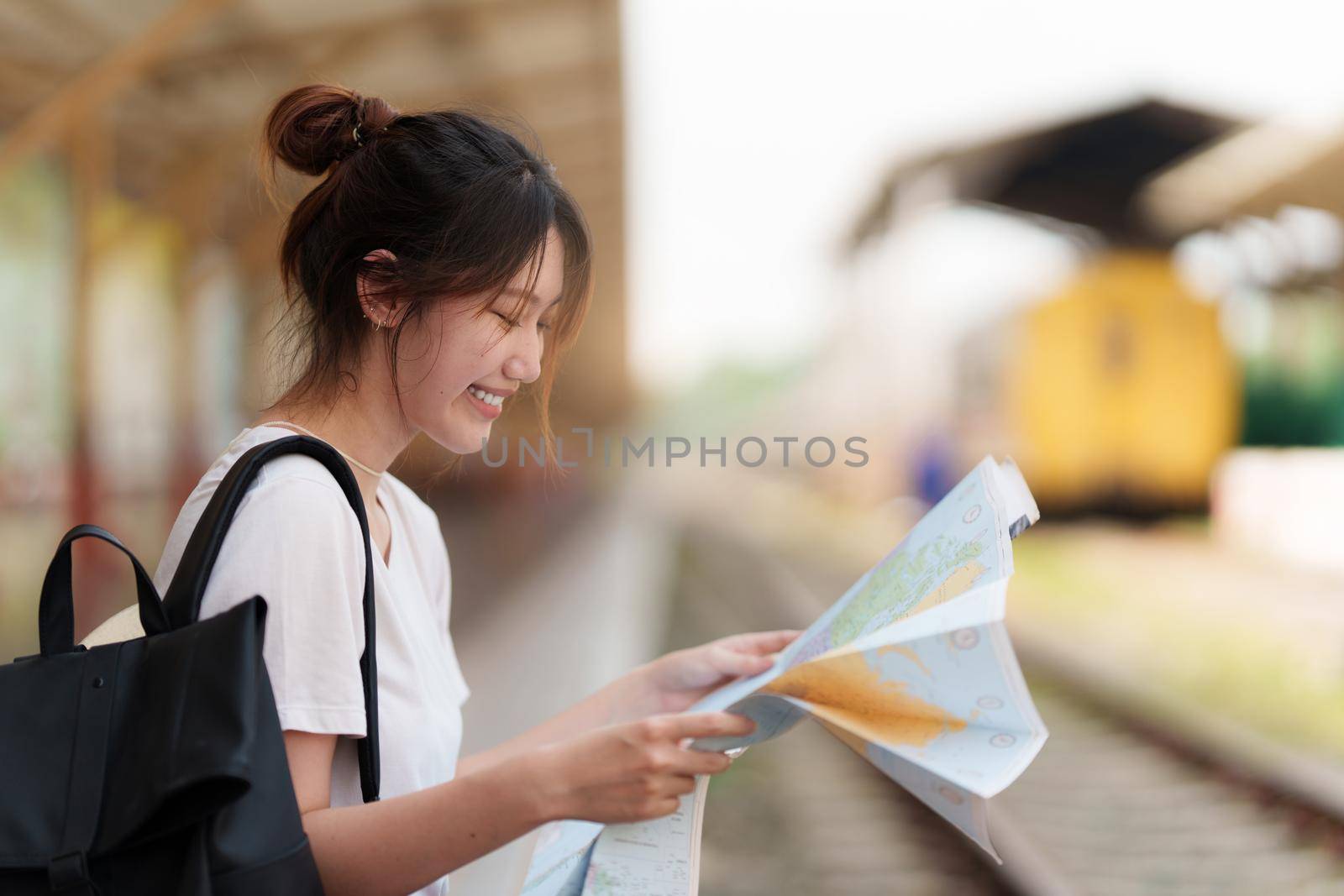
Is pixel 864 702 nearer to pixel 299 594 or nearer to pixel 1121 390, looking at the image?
pixel 299 594

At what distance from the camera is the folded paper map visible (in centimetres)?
102

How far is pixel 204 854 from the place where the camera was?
3.20 ft

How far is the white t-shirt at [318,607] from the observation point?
1.10m

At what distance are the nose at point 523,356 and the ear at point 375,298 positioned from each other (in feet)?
0.50

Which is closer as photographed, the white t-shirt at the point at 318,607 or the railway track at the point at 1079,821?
→ the white t-shirt at the point at 318,607

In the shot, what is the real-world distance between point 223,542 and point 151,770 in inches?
9.2

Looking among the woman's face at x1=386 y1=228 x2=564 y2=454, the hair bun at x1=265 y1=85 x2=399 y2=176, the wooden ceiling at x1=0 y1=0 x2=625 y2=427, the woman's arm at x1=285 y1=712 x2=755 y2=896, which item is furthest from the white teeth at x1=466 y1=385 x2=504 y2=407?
the wooden ceiling at x1=0 y1=0 x2=625 y2=427

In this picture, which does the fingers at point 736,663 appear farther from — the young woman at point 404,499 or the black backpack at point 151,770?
the black backpack at point 151,770

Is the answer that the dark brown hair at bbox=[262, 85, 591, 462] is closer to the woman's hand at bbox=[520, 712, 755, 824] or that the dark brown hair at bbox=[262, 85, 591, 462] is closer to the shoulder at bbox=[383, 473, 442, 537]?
the shoulder at bbox=[383, 473, 442, 537]

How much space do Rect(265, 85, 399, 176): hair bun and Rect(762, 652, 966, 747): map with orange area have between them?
34.2 inches

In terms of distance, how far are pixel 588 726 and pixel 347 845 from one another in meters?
0.56

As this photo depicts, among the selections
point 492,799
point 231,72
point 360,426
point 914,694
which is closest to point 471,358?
point 360,426

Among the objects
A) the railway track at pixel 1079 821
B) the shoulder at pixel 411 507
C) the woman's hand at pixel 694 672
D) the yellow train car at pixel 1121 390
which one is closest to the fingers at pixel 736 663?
the woman's hand at pixel 694 672

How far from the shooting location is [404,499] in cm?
158
